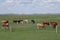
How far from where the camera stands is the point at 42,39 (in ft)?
48.2

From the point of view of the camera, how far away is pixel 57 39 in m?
14.9

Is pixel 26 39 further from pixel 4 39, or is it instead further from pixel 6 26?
pixel 6 26

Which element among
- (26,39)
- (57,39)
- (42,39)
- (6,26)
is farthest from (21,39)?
(6,26)

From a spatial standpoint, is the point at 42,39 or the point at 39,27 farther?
the point at 39,27

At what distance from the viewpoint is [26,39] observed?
14.8 metres

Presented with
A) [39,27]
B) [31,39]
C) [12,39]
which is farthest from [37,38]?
[39,27]

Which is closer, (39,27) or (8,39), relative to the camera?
(8,39)

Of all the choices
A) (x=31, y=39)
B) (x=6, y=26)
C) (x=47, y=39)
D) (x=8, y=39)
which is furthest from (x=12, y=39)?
(x=6, y=26)

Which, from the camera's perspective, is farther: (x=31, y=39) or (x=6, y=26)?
(x=6, y=26)

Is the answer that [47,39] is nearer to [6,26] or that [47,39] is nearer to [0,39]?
[0,39]

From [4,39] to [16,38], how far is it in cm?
95

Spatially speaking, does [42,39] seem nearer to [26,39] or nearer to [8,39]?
[26,39]

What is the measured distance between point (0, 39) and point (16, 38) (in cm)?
115

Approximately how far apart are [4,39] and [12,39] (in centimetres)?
56
